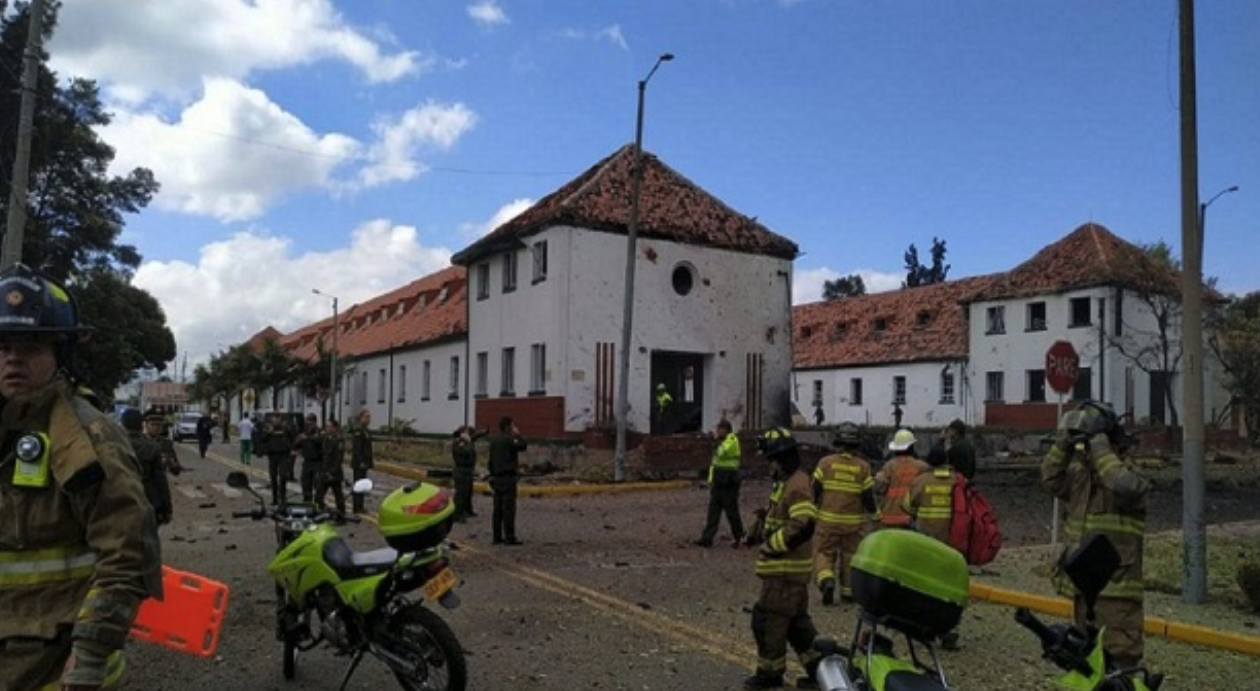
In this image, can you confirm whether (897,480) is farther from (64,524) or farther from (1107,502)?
(64,524)

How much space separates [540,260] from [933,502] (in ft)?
67.5

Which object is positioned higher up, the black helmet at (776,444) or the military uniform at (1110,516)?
the black helmet at (776,444)

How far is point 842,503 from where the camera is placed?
9484 mm

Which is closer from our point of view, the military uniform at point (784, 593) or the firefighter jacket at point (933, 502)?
the military uniform at point (784, 593)

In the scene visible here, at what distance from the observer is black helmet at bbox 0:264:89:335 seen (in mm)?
3121

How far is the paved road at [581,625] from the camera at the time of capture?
273 inches

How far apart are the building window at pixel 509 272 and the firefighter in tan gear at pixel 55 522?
87.5ft

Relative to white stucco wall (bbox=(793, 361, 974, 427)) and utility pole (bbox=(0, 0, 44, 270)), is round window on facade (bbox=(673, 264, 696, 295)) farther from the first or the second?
white stucco wall (bbox=(793, 361, 974, 427))

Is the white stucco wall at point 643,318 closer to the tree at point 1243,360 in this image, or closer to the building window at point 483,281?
the building window at point 483,281

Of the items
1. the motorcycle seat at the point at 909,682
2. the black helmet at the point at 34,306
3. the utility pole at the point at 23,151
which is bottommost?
the motorcycle seat at the point at 909,682

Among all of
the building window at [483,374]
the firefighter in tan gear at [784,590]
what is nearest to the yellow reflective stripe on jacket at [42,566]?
the firefighter in tan gear at [784,590]

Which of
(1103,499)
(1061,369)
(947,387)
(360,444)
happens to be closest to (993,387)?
(947,387)

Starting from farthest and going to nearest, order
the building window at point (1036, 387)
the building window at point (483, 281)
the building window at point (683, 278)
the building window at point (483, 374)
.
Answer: the building window at point (1036, 387), the building window at point (483, 281), the building window at point (483, 374), the building window at point (683, 278)

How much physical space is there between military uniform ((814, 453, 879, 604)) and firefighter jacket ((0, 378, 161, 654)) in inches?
284
